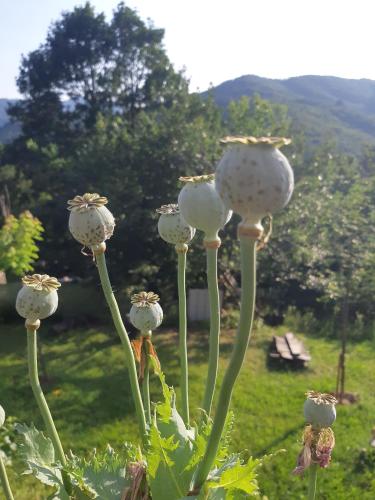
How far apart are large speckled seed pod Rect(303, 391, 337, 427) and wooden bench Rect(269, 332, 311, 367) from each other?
7606 millimetres

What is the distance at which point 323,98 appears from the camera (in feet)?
222

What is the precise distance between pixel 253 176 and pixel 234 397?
7.30 meters

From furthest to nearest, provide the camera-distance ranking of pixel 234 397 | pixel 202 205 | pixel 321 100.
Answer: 1. pixel 321 100
2. pixel 234 397
3. pixel 202 205

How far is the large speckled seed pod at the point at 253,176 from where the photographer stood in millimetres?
603

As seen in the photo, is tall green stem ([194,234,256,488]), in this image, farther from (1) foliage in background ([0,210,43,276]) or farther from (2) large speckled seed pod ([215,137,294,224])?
(1) foliage in background ([0,210,43,276])

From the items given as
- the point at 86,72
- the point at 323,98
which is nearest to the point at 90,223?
the point at 86,72

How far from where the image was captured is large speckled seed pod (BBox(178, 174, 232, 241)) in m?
0.83

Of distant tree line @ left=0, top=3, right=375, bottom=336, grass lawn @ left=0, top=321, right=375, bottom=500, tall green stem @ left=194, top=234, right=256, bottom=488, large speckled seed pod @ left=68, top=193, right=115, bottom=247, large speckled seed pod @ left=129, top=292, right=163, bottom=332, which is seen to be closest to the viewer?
tall green stem @ left=194, top=234, right=256, bottom=488

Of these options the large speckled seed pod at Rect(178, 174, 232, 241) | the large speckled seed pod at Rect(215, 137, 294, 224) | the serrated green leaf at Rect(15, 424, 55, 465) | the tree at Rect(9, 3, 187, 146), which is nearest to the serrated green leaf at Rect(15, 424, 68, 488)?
the serrated green leaf at Rect(15, 424, 55, 465)

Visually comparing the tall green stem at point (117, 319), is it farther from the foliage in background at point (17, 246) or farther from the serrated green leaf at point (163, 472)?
the foliage in background at point (17, 246)

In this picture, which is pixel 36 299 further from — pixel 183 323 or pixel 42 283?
pixel 183 323

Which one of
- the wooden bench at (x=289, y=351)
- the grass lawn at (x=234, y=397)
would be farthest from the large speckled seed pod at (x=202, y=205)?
the wooden bench at (x=289, y=351)

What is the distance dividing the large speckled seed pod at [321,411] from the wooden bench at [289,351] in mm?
7606

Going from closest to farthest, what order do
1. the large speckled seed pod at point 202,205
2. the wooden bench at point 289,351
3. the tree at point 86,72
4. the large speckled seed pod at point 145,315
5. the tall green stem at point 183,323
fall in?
the large speckled seed pod at point 202,205
the tall green stem at point 183,323
the large speckled seed pod at point 145,315
the wooden bench at point 289,351
the tree at point 86,72
